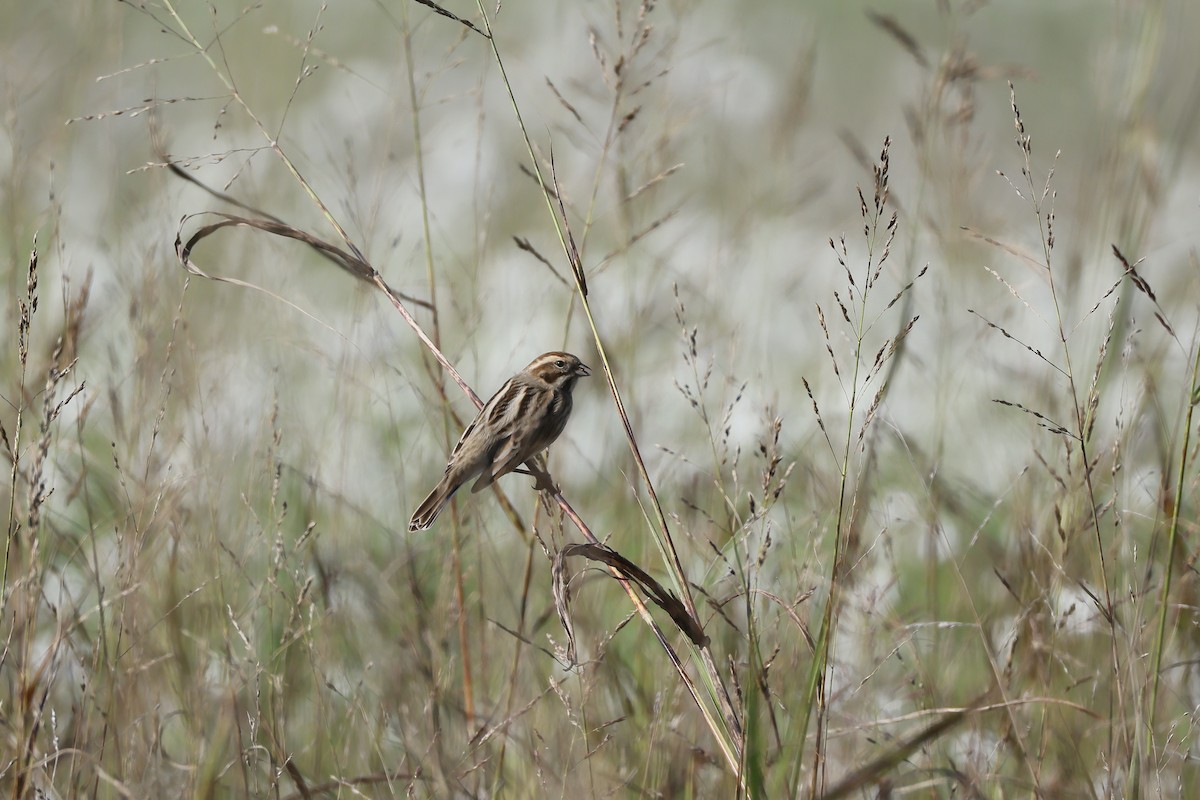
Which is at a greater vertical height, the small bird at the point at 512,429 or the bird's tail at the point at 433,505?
the small bird at the point at 512,429

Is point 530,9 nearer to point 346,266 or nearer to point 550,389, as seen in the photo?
point 550,389

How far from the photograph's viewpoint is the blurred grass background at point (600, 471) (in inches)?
72.4

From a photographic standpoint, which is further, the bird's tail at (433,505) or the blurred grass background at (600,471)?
the bird's tail at (433,505)

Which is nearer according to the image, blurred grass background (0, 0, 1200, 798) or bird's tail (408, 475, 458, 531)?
blurred grass background (0, 0, 1200, 798)

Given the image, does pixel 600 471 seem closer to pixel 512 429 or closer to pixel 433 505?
pixel 512 429

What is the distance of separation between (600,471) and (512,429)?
39.5 inches

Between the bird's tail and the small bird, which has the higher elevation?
the small bird

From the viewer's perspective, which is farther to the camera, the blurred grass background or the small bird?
the small bird

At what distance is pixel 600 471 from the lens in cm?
356

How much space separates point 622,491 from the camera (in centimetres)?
306

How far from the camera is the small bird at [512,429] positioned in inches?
96.3

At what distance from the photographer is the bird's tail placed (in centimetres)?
242

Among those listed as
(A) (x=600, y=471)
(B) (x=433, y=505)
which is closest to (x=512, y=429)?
(B) (x=433, y=505)

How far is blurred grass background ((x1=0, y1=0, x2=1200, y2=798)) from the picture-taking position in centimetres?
184
